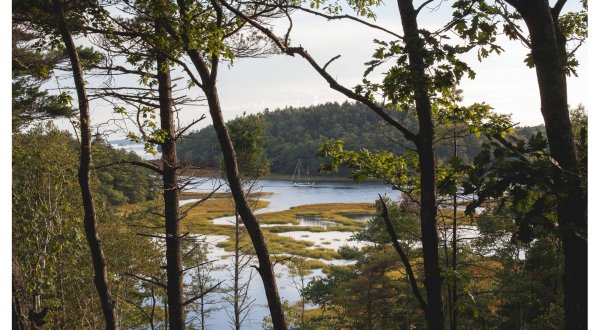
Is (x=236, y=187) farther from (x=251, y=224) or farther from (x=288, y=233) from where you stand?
(x=288, y=233)

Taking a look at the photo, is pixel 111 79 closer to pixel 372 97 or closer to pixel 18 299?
pixel 18 299

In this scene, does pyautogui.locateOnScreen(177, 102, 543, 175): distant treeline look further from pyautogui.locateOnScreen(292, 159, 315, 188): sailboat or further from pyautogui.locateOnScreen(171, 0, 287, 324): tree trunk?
pyautogui.locateOnScreen(171, 0, 287, 324): tree trunk

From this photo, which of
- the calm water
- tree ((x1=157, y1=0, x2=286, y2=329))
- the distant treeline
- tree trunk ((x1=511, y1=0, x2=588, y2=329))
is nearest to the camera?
tree trunk ((x1=511, y1=0, x2=588, y2=329))

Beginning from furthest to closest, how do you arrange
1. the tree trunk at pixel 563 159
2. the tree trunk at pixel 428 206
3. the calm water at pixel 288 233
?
the calm water at pixel 288 233 → the tree trunk at pixel 428 206 → the tree trunk at pixel 563 159

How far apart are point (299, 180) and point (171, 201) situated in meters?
78.7

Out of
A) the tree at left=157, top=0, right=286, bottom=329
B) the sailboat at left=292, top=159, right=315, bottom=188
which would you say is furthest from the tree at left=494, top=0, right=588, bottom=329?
the sailboat at left=292, top=159, right=315, bottom=188

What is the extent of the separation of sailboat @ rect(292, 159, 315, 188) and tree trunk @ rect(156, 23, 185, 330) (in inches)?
2784

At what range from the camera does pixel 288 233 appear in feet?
Result: 132

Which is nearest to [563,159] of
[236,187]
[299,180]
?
[236,187]

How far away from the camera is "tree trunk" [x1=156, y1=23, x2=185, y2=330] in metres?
6.43

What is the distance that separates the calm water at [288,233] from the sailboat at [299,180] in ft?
3.42

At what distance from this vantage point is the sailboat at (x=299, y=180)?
256 ft

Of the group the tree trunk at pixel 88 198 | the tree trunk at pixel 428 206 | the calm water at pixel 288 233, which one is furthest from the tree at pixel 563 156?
the tree trunk at pixel 88 198

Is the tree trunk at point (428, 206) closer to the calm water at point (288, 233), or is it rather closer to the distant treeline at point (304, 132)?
the calm water at point (288, 233)
